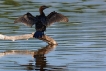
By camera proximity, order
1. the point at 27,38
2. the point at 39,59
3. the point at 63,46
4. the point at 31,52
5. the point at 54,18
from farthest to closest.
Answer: the point at 54,18, the point at 63,46, the point at 27,38, the point at 31,52, the point at 39,59

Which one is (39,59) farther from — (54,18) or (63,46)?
(54,18)

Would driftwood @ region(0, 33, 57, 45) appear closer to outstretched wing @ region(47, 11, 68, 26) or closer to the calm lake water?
the calm lake water

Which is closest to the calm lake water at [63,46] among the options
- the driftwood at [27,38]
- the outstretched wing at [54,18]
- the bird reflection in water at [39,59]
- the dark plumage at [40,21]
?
the bird reflection in water at [39,59]

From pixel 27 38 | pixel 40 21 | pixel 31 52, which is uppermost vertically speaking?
pixel 40 21

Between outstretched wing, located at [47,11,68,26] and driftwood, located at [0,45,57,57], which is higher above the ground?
outstretched wing, located at [47,11,68,26]

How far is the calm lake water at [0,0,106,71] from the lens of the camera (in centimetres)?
1240

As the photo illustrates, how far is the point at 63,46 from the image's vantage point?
48.4 feet

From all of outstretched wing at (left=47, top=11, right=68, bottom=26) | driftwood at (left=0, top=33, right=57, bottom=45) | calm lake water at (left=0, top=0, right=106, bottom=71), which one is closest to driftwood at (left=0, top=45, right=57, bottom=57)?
calm lake water at (left=0, top=0, right=106, bottom=71)

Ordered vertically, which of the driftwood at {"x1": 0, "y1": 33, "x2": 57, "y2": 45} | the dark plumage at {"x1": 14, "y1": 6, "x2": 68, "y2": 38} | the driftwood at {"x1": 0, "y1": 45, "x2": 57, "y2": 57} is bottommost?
the driftwood at {"x1": 0, "y1": 45, "x2": 57, "y2": 57}

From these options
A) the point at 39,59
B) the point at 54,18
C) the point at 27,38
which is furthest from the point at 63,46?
the point at 39,59

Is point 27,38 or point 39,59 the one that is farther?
point 27,38

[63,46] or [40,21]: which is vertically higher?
[40,21]

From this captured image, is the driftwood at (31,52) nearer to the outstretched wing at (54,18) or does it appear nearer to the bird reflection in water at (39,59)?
the bird reflection in water at (39,59)

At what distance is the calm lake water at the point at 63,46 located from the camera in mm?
12398
